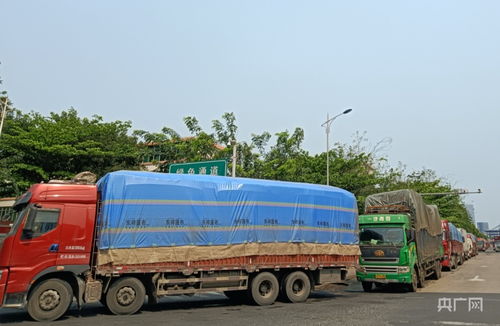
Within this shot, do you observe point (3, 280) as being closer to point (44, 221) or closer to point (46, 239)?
point (46, 239)

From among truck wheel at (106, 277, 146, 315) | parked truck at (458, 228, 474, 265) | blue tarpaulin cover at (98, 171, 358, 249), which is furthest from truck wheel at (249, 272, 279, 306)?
parked truck at (458, 228, 474, 265)

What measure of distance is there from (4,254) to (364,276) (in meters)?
11.0

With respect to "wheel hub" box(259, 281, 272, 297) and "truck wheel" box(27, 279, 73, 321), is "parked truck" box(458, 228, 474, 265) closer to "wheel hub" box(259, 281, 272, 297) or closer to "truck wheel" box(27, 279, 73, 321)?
"wheel hub" box(259, 281, 272, 297)

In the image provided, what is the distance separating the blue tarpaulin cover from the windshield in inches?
81.7

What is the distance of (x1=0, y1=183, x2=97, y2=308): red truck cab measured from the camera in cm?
827

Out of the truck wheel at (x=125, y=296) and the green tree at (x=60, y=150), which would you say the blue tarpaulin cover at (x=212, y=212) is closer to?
the truck wheel at (x=125, y=296)

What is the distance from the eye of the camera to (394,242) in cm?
1403

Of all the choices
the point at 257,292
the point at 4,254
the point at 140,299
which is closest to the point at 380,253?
the point at 257,292

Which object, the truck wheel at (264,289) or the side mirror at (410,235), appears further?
the side mirror at (410,235)

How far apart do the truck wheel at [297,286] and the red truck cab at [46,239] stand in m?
5.43

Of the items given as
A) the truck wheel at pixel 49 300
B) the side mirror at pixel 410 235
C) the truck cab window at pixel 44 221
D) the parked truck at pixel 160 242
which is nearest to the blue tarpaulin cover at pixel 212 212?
the parked truck at pixel 160 242

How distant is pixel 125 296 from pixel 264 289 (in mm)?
3796

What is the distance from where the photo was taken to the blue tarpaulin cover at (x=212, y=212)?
30.7 feet

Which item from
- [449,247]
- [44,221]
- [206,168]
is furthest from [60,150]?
[449,247]
